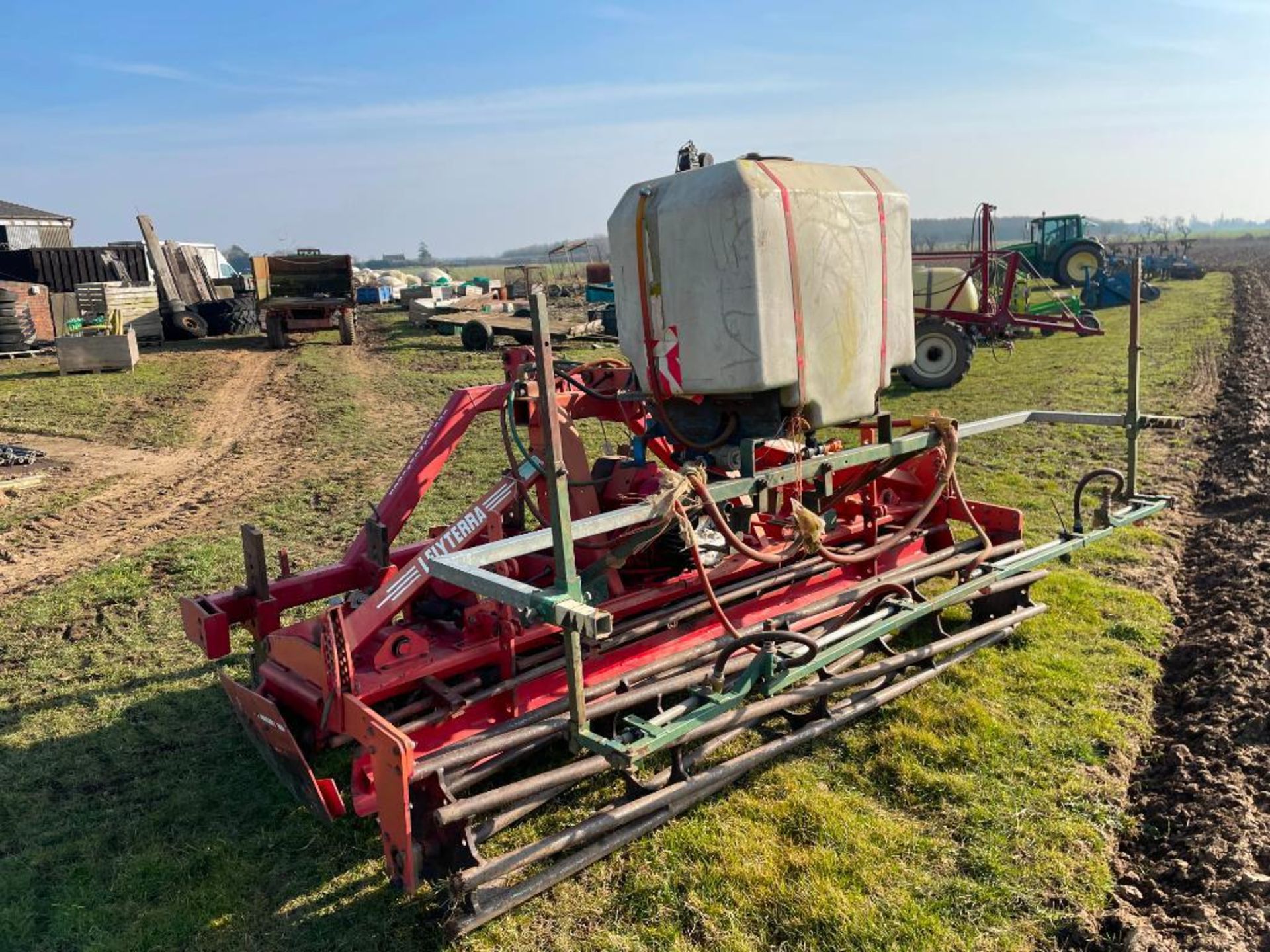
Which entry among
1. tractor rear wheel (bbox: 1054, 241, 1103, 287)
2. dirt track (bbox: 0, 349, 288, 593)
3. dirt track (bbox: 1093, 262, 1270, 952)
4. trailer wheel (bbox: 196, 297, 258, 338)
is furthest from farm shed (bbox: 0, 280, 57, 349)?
tractor rear wheel (bbox: 1054, 241, 1103, 287)

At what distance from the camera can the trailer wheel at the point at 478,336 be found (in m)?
20.0

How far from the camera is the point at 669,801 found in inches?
153

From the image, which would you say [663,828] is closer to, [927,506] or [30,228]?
[927,506]

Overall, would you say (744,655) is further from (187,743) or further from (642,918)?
(187,743)

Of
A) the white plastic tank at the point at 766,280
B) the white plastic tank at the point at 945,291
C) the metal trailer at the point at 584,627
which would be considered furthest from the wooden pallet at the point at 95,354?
the white plastic tank at the point at 766,280

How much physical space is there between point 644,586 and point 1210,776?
2848 mm

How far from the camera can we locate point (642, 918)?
3484 millimetres

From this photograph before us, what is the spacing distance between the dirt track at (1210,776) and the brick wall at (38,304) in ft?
70.6

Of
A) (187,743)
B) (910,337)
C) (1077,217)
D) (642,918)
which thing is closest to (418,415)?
(187,743)

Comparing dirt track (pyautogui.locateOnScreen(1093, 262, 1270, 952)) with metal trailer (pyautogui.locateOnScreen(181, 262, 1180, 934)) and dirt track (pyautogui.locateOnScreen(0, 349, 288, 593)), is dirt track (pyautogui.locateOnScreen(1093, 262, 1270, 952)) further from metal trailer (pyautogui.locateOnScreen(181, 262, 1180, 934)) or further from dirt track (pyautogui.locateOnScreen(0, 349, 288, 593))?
dirt track (pyautogui.locateOnScreen(0, 349, 288, 593))

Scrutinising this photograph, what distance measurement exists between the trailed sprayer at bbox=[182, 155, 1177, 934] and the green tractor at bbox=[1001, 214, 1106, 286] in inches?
1080

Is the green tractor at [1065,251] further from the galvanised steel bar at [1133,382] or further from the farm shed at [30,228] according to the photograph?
the farm shed at [30,228]

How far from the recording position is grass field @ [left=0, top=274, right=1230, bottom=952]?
3.46 meters

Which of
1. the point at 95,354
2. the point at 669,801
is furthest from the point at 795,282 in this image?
the point at 95,354
